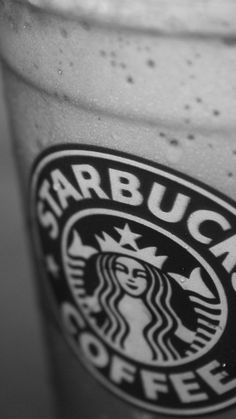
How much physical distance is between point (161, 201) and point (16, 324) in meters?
0.63

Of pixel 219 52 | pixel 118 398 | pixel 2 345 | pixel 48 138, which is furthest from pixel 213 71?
pixel 2 345

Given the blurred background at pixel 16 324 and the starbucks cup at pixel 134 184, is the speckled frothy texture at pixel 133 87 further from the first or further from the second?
the blurred background at pixel 16 324

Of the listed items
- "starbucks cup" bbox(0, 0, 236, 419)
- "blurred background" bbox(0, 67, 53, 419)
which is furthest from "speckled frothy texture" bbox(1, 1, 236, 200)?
"blurred background" bbox(0, 67, 53, 419)

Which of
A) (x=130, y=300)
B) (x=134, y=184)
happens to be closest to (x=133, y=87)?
(x=134, y=184)

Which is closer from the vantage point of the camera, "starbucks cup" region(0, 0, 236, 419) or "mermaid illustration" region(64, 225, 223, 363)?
"starbucks cup" region(0, 0, 236, 419)

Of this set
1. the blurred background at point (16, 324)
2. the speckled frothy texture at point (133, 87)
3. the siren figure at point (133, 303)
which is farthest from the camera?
the blurred background at point (16, 324)

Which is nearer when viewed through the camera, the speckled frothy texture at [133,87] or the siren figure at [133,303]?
the speckled frothy texture at [133,87]

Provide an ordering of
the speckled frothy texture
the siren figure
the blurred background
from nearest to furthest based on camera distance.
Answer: the speckled frothy texture < the siren figure < the blurred background

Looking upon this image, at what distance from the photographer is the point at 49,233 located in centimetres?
62

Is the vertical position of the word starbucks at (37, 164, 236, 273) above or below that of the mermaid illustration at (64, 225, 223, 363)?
above

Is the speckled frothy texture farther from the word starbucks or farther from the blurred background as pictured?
the blurred background

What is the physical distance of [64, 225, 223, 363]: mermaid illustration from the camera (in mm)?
571

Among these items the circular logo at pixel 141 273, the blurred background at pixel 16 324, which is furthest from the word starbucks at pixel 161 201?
the blurred background at pixel 16 324

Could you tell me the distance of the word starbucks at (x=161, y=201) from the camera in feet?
1.70
